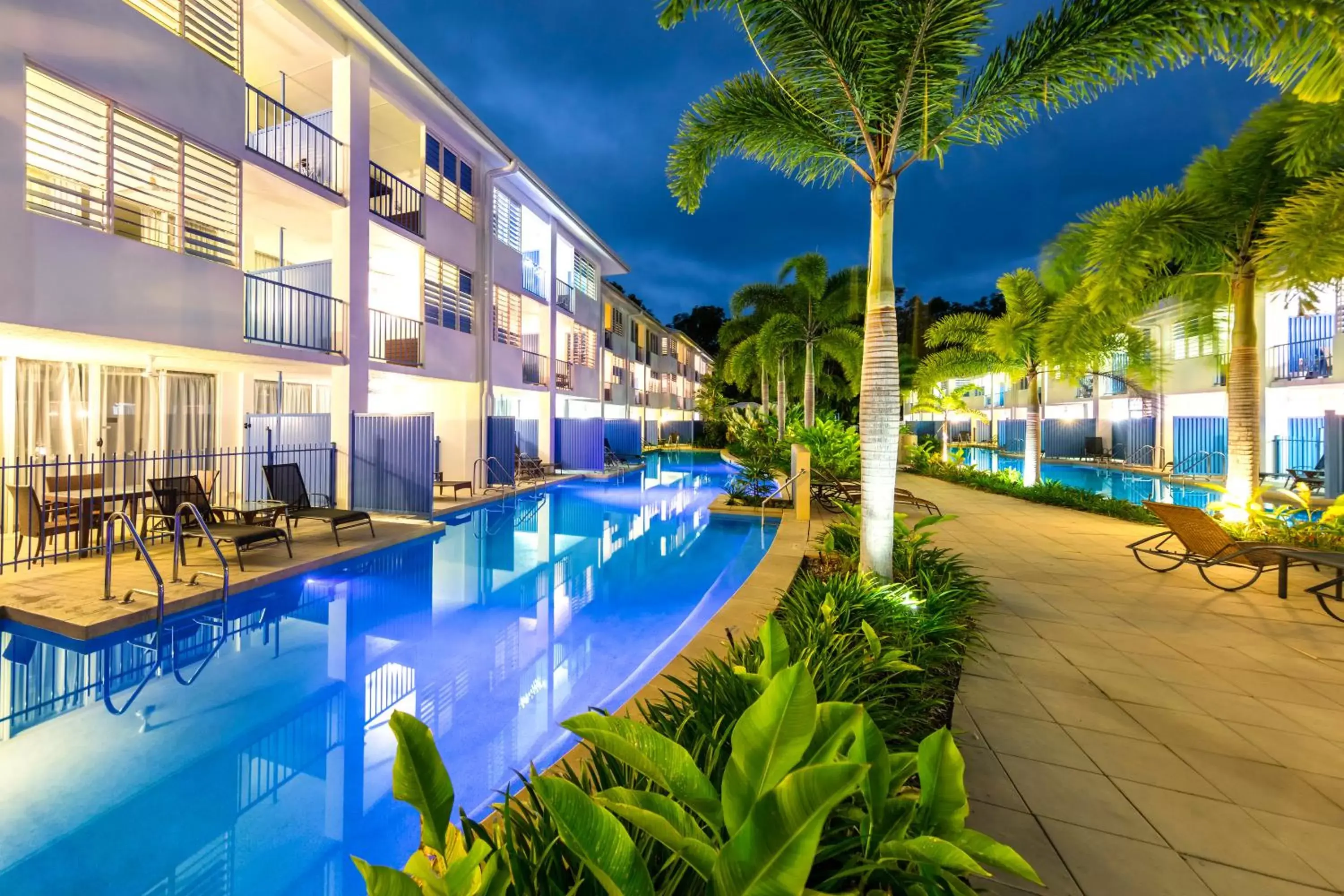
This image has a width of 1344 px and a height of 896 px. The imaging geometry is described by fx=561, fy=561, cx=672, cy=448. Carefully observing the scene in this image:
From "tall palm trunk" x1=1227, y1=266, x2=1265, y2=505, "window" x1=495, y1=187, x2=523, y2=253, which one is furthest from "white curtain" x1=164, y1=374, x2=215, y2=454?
"tall palm trunk" x1=1227, y1=266, x2=1265, y2=505

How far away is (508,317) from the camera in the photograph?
18.2 metres

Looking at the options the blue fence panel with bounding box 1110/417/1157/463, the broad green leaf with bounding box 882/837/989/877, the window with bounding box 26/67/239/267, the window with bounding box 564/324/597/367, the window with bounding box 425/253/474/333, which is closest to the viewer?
the broad green leaf with bounding box 882/837/989/877

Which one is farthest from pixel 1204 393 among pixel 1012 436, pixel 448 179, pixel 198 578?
pixel 198 578

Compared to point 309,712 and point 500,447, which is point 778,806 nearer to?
point 309,712

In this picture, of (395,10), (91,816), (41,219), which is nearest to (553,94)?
(395,10)

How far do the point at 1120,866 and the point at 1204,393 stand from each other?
90.6 feet

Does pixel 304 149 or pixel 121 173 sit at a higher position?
pixel 304 149

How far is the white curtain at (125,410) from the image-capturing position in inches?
423

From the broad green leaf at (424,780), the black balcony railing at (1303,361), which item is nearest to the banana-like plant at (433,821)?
the broad green leaf at (424,780)

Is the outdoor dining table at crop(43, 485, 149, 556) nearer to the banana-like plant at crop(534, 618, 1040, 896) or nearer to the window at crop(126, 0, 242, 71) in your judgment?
the window at crop(126, 0, 242, 71)

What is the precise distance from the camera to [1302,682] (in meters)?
4.12

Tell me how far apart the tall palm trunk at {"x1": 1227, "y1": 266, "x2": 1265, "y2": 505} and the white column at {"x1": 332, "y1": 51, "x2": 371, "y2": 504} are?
15.4 m

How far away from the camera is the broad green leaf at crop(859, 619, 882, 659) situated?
3.78 meters

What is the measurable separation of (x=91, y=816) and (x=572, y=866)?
3.26 meters
